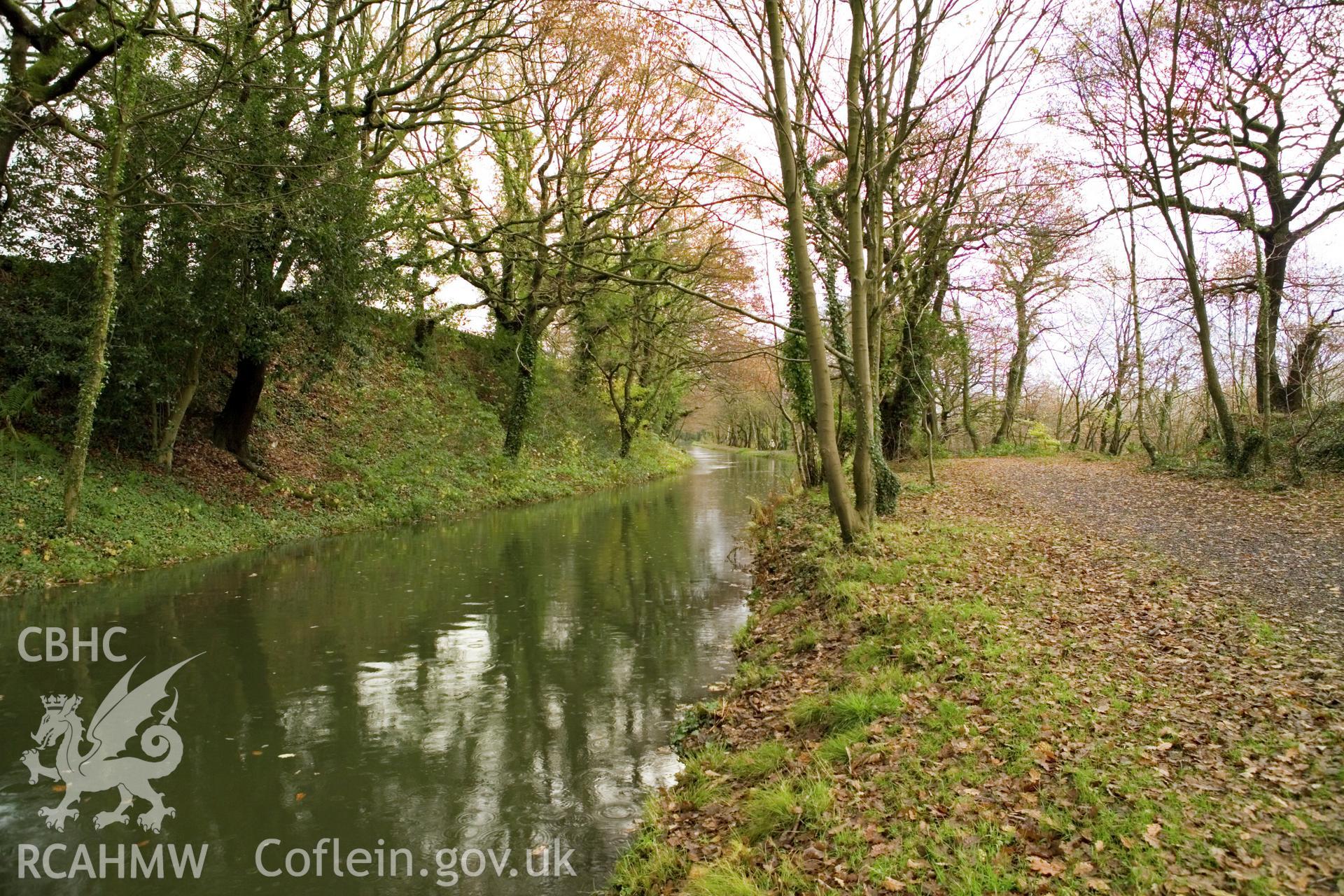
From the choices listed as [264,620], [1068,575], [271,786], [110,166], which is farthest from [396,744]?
[110,166]

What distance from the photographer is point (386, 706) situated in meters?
6.41

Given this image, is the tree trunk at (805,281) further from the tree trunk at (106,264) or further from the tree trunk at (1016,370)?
the tree trunk at (1016,370)

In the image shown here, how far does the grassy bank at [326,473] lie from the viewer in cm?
1083

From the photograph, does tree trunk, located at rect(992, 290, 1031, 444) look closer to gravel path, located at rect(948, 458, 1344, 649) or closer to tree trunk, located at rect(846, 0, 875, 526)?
gravel path, located at rect(948, 458, 1344, 649)

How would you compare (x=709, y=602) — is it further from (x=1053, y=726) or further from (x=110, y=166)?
(x=110, y=166)

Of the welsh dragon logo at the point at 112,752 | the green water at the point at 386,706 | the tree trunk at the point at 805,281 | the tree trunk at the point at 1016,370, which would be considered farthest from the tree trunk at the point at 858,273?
the tree trunk at the point at 1016,370

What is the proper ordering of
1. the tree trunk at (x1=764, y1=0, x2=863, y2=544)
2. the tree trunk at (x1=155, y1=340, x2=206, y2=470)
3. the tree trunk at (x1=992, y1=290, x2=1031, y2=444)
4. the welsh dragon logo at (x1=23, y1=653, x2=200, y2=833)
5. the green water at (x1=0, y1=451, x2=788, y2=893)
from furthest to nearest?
the tree trunk at (x1=992, y1=290, x2=1031, y2=444) → the tree trunk at (x1=155, y1=340, x2=206, y2=470) → the tree trunk at (x1=764, y1=0, x2=863, y2=544) → the welsh dragon logo at (x1=23, y1=653, x2=200, y2=833) → the green water at (x1=0, y1=451, x2=788, y2=893)

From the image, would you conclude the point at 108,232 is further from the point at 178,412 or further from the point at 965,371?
the point at 965,371

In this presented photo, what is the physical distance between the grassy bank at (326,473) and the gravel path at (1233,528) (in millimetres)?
14714

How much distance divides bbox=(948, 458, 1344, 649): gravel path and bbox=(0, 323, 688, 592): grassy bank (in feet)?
48.3

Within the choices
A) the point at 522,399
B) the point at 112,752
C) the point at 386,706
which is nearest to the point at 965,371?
the point at 522,399

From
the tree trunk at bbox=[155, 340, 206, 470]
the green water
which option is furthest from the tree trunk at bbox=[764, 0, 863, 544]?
the tree trunk at bbox=[155, 340, 206, 470]

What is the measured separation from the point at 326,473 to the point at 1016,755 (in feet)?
55.4

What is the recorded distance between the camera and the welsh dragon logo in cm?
469
